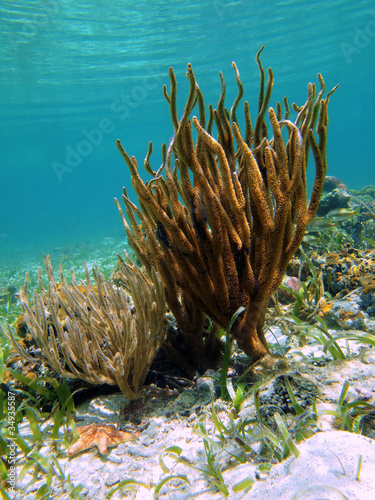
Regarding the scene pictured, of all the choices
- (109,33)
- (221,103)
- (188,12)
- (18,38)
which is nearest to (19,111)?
(18,38)

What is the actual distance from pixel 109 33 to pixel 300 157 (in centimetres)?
2408

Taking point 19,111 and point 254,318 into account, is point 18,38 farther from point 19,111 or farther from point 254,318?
point 254,318

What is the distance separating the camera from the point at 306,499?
42.6 inches
